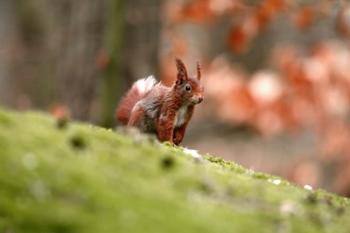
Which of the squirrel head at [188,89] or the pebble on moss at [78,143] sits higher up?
the squirrel head at [188,89]

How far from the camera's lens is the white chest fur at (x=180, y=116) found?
4.80 meters

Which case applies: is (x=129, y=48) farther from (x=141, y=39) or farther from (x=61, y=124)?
(x=61, y=124)

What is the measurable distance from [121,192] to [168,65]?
291 inches

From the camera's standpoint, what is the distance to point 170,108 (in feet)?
15.7

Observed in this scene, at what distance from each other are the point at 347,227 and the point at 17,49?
691cm

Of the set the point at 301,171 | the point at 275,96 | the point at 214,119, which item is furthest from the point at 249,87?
the point at 214,119

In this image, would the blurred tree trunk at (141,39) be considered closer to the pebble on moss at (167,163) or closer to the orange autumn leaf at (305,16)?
the orange autumn leaf at (305,16)

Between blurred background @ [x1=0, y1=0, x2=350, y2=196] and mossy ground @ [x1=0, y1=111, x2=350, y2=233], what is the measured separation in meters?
3.00

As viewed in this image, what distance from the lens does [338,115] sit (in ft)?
37.8

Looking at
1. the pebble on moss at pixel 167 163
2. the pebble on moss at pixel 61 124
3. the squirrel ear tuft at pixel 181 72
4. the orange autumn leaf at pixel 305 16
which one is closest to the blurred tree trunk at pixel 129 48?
the orange autumn leaf at pixel 305 16

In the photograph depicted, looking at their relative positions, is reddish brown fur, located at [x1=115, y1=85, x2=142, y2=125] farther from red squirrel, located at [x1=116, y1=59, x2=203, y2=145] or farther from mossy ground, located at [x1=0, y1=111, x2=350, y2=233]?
mossy ground, located at [x1=0, y1=111, x2=350, y2=233]

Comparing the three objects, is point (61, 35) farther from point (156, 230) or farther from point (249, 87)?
point (156, 230)

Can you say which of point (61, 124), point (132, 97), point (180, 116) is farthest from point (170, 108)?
point (61, 124)

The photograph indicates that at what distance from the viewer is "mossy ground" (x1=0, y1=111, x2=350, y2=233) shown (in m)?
2.75
